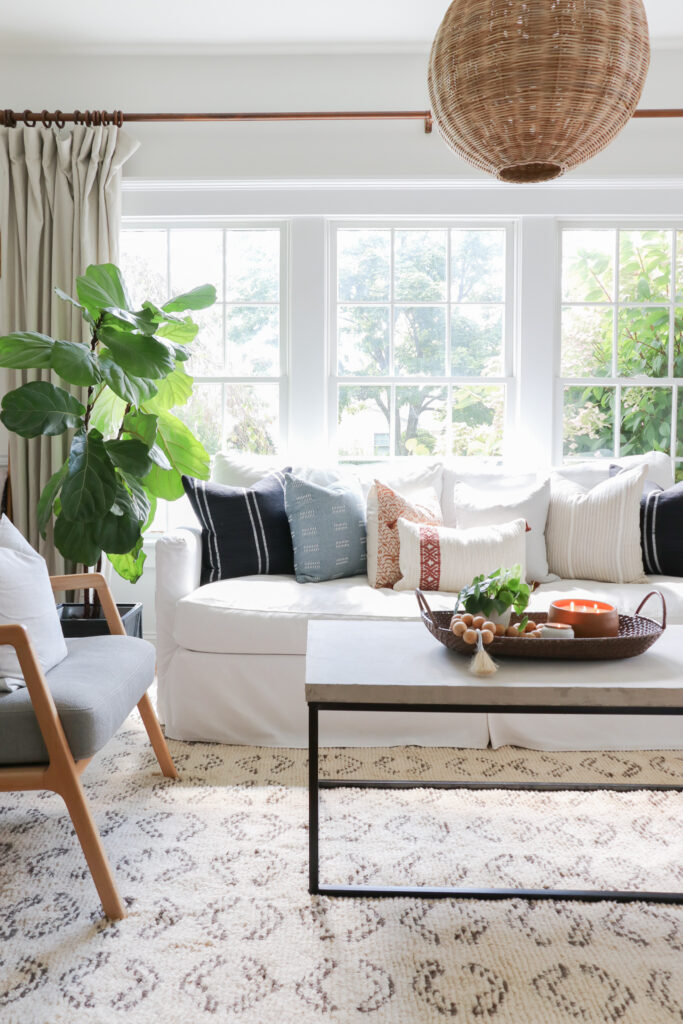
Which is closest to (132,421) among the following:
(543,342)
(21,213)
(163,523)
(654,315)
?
(163,523)

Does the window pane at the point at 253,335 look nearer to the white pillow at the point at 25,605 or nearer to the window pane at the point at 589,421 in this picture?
the window pane at the point at 589,421

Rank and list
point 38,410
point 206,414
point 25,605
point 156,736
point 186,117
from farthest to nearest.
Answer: point 206,414 → point 186,117 → point 38,410 → point 156,736 → point 25,605

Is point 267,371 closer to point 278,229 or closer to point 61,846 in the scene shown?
point 278,229

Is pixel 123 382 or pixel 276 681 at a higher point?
pixel 123 382

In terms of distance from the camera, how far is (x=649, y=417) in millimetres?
3852

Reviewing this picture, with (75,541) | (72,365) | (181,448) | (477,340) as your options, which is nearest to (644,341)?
(477,340)

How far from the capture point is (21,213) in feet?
11.8

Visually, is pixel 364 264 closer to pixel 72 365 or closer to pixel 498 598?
pixel 72 365

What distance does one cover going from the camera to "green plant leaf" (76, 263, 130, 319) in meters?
2.86

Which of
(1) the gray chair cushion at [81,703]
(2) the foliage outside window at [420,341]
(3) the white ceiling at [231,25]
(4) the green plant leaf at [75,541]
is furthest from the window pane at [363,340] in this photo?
(1) the gray chair cushion at [81,703]

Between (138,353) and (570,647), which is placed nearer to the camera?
(570,647)

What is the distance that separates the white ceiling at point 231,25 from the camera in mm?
3285

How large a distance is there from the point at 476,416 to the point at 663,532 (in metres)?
1.13

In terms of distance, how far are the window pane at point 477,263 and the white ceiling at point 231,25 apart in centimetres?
86
